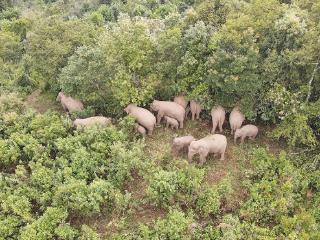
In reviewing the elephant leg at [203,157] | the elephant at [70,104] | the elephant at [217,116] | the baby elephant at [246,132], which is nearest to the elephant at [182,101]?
the elephant at [217,116]

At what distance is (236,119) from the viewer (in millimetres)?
18688

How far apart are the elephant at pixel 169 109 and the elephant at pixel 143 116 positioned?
0.48 m

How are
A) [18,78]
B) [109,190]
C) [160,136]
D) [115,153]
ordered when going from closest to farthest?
[109,190], [115,153], [160,136], [18,78]

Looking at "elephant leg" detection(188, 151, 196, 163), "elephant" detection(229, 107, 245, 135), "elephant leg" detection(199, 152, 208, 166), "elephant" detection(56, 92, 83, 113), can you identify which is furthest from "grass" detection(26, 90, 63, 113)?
"elephant" detection(229, 107, 245, 135)

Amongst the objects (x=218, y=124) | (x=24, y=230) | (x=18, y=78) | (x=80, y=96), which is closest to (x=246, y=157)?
(x=218, y=124)

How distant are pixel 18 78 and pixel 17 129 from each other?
663 centimetres

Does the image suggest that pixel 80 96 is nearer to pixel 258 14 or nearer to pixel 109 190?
pixel 109 190

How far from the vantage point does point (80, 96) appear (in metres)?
19.8

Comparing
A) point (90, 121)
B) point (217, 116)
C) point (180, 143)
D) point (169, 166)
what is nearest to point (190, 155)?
point (180, 143)

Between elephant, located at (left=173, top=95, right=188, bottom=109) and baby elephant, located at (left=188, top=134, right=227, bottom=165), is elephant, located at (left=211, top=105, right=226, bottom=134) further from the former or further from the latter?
elephant, located at (left=173, top=95, right=188, bottom=109)

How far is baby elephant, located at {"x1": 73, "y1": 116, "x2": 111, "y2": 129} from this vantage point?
59.6 feet

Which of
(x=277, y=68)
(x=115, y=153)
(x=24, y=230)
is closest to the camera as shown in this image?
(x=24, y=230)

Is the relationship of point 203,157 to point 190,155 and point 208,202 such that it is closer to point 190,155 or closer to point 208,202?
point 190,155

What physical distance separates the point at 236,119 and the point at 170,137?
2892 mm
